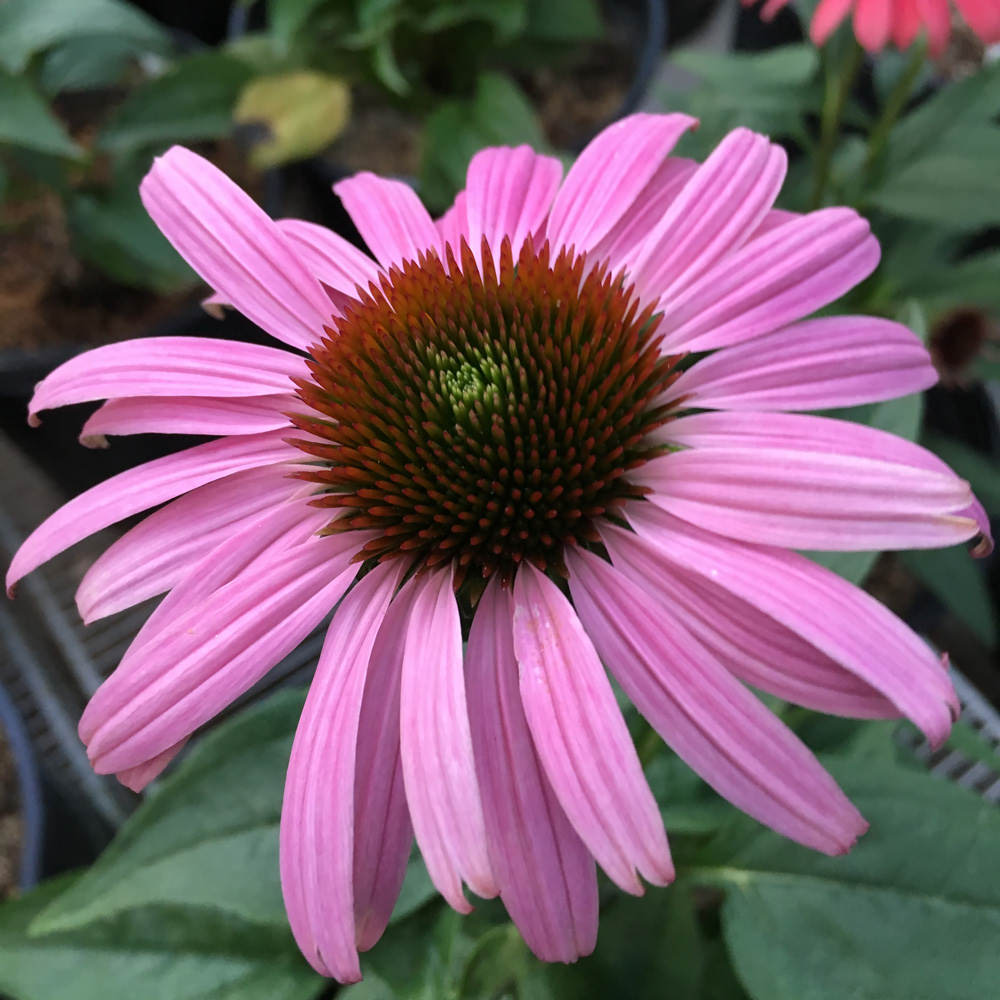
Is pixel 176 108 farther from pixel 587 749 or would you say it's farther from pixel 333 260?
pixel 587 749

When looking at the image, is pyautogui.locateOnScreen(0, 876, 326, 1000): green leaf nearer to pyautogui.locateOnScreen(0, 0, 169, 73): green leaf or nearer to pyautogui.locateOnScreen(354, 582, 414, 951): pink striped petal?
pyautogui.locateOnScreen(354, 582, 414, 951): pink striped petal

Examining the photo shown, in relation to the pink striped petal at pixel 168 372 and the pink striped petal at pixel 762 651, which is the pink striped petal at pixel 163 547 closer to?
the pink striped petal at pixel 168 372

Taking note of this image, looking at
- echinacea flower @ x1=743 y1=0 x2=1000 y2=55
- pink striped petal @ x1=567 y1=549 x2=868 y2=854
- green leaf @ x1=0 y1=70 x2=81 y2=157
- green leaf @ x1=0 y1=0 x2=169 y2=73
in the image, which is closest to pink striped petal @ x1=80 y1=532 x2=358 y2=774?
pink striped petal @ x1=567 y1=549 x2=868 y2=854

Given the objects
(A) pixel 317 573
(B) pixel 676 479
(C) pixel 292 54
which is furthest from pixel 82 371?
(C) pixel 292 54

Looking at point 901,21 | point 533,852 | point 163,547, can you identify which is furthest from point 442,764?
point 901,21

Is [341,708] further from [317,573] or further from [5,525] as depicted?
[5,525]

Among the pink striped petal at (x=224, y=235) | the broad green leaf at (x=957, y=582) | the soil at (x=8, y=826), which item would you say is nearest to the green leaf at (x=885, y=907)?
the pink striped petal at (x=224, y=235)
